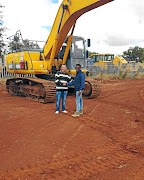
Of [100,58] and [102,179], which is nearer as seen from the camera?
[102,179]

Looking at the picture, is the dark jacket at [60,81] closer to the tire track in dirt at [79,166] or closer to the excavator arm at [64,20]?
the excavator arm at [64,20]

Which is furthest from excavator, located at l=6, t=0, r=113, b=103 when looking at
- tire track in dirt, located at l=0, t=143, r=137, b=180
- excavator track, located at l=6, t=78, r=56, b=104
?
tire track in dirt, located at l=0, t=143, r=137, b=180

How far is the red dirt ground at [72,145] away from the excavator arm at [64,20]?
327 cm

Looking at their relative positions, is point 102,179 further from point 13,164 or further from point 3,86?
point 3,86

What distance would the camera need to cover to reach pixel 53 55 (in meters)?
8.54

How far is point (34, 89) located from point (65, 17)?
333 cm

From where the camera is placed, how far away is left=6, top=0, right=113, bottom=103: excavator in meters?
7.61

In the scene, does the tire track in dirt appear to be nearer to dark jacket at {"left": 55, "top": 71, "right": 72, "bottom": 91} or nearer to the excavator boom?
dark jacket at {"left": 55, "top": 71, "right": 72, "bottom": 91}

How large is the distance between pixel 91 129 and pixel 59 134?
34.8 inches

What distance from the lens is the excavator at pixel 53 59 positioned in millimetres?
7605

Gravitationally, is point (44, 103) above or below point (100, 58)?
below

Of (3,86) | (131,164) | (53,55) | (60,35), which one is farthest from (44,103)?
(3,86)

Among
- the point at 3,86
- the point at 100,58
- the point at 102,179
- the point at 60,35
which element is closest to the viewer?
the point at 102,179

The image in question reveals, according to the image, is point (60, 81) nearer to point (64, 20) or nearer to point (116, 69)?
point (64, 20)
